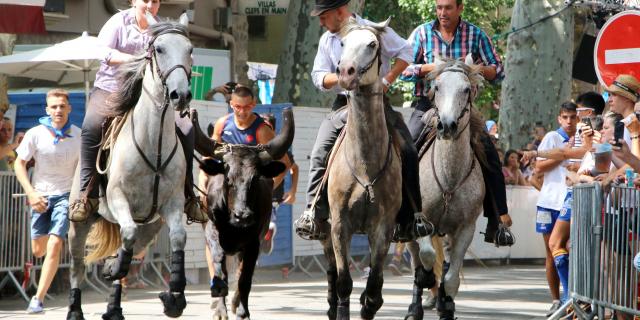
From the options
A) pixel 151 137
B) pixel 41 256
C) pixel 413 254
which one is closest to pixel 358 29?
pixel 151 137

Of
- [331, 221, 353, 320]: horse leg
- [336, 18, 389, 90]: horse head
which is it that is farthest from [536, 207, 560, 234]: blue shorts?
[336, 18, 389, 90]: horse head

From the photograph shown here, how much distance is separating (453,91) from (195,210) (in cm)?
251

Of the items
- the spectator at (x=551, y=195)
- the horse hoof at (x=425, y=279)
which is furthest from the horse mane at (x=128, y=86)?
the spectator at (x=551, y=195)

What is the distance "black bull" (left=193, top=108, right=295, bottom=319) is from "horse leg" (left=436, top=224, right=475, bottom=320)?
69.2 inches

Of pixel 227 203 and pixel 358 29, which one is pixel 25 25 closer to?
pixel 227 203

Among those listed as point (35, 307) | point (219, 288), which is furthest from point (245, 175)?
point (35, 307)

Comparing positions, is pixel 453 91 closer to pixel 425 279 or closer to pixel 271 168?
pixel 425 279

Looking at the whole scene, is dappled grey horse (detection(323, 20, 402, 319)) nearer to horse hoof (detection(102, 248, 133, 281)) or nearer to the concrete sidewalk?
horse hoof (detection(102, 248, 133, 281))

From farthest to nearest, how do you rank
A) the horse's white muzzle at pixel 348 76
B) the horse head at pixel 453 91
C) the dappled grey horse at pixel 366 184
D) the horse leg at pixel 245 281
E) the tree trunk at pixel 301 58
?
the tree trunk at pixel 301 58, the horse leg at pixel 245 281, the horse head at pixel 453 91, the dappled grey horse at pixel 366 184, the horse's white muzzle at pixel 348 76

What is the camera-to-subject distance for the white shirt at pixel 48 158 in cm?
1510

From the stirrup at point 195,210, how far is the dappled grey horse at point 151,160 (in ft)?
1.70

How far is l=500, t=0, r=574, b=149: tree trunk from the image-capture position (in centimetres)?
2848

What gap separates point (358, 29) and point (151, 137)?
191 centimetres

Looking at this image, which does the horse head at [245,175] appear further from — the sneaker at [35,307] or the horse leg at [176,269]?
the sneaker at [35,307]
